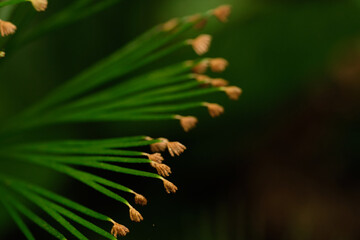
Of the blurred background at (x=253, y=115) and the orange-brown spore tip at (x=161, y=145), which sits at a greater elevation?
the blurred background at (x=253, y=115)

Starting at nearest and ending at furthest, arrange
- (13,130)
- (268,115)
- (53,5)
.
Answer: (13,130), (53,5), (268,115)

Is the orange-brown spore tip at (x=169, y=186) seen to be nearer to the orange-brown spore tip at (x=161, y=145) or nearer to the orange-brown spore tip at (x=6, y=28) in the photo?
the orange-brown spore tip at (x=161, y=145)

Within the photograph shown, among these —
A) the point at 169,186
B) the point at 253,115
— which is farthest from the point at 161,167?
the point at 253,115

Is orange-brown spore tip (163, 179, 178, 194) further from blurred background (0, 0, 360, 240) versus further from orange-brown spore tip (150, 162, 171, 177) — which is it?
blurred background (0, 0, 360, 240)

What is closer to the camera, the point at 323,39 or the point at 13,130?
the point at 13,130

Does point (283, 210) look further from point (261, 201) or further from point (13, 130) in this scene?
point (13, 130)

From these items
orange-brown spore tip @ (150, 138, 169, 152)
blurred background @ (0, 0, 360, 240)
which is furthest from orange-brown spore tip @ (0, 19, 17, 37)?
blurred background @ (0, 0, 360, 240)

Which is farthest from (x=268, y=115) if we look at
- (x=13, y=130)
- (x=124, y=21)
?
(x=13, y=130)

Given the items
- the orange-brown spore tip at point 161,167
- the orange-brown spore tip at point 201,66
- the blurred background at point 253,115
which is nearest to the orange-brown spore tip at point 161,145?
the orange-brown spore tip at point 161,167
